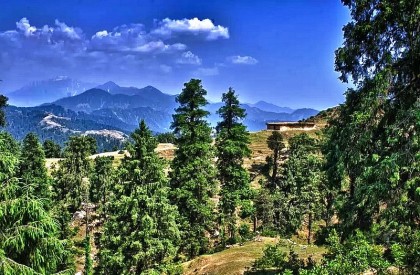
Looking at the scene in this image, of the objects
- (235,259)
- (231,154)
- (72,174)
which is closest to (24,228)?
(235,259)

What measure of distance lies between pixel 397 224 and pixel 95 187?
6087 cm

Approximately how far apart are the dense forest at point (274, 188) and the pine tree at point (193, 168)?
0.32 feet

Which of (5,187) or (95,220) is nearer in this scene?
(5,187)

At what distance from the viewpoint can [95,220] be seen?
63000 millimetres

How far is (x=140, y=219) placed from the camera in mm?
25953

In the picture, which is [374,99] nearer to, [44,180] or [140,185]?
[140,185]

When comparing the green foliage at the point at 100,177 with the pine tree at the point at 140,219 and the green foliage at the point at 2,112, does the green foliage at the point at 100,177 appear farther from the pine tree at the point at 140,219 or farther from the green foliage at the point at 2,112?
the pine tree at the point at 140,219

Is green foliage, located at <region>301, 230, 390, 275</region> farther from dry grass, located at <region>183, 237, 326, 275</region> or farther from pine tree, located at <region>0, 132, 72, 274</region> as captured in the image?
dry grass, located at <region>183, 237, 326, 275</region>

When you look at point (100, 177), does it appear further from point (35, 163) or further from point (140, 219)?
point (140, 219)

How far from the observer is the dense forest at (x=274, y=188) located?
480 inches

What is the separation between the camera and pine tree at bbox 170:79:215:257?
3083 cm

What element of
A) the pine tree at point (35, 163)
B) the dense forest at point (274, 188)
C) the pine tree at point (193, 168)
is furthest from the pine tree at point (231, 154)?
the pine tree at point (35, 163)

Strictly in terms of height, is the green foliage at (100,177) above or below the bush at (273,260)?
above

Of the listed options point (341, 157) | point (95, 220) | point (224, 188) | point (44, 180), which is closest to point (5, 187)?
point (341, 157)
